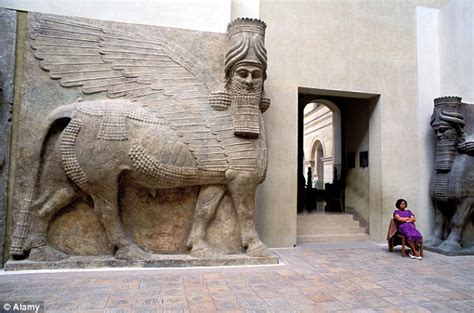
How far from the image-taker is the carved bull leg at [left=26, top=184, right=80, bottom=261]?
3.53 meters

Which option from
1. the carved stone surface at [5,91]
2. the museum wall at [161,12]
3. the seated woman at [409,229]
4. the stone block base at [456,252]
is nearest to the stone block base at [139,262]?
the carved stone surface at [5,91]

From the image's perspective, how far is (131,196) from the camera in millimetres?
3842

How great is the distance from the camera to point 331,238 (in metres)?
5.65

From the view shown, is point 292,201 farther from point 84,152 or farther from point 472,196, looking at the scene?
point 84,152

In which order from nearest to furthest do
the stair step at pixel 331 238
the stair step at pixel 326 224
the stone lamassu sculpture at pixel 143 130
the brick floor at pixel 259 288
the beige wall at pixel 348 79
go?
the brick floor at pixel 259 288
the stone lamassu sculpture at pixel 143 130
the beige wall at pixel 348 79
the stair step at pixel 331 238
the stair step at pixel 326 224

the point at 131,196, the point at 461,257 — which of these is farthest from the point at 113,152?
the point at 461,257

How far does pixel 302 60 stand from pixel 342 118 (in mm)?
2337

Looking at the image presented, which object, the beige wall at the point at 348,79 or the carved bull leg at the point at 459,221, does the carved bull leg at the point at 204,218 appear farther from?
the carved bull leg at the point at 459,221

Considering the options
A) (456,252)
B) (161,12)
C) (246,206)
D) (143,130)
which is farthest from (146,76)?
(456,252)

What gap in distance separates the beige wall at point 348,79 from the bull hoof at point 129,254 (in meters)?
1.86

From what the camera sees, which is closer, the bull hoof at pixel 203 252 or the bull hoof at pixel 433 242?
the bull hoof at pixel 203 252

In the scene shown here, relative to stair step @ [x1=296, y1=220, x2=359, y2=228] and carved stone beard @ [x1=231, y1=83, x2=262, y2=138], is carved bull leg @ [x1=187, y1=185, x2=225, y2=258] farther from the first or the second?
stair step @ [x1=296, y1=220, x2=359, y2=228]

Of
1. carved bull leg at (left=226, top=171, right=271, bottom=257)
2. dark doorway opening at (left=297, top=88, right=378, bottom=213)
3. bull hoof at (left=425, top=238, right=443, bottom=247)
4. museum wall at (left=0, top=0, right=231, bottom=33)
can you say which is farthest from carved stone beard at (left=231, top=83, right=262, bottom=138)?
bull hoof at (left=425, top=238, right=443, bottom=247)

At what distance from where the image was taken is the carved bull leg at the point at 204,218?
12.5 ft
